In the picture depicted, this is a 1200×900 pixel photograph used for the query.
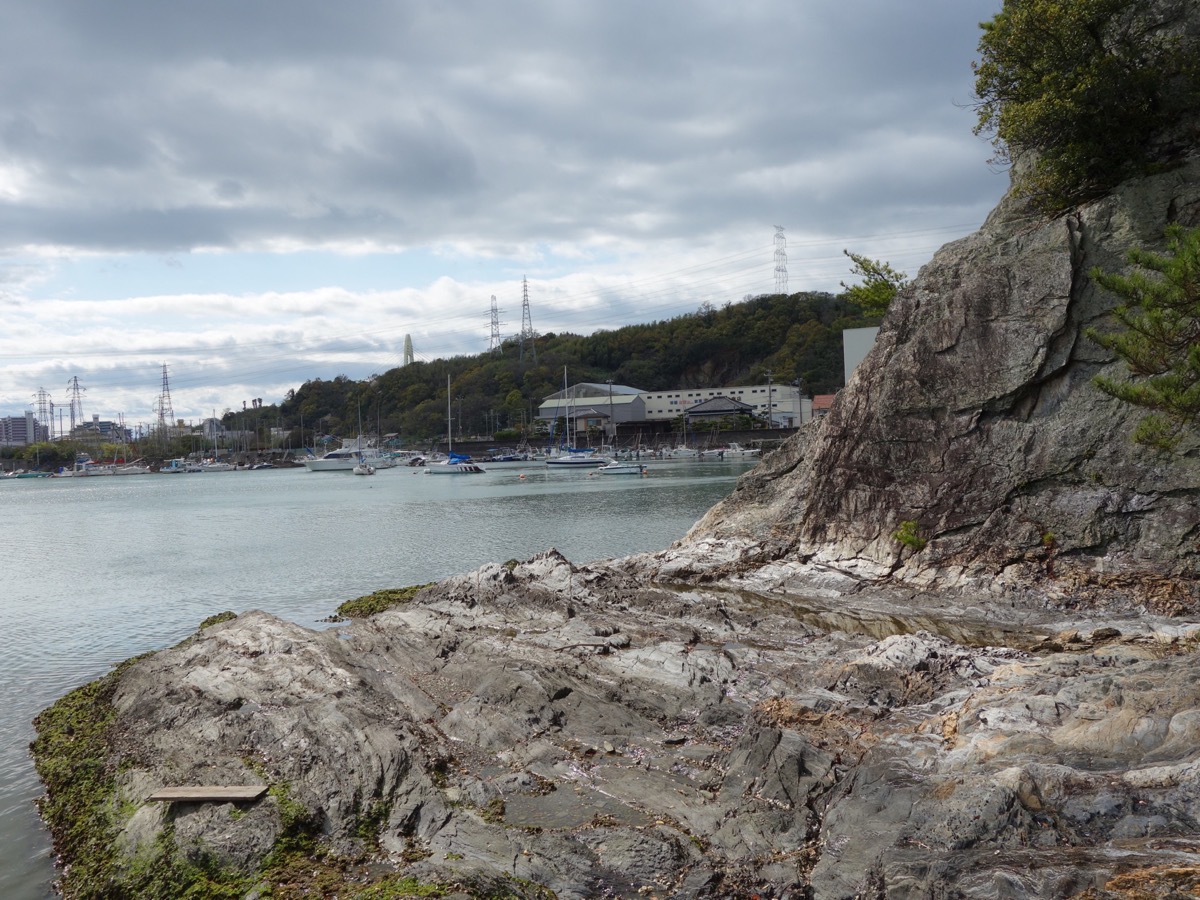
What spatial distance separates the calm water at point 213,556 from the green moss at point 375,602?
0.84 meters

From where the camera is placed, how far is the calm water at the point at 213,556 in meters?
15.5

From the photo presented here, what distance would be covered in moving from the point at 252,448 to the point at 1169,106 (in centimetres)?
17849

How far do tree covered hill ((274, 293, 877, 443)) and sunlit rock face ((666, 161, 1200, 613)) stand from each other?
118690mm

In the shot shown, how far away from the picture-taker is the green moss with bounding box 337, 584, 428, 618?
64.7 feet

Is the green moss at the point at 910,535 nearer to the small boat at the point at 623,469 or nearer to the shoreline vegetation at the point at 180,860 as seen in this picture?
the shoreline vegetation at the point at 180,860

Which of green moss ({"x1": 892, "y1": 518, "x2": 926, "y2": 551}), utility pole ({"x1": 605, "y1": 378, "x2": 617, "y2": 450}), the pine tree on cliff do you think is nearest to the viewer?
the pine tree on cliff

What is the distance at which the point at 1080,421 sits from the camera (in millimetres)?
16750

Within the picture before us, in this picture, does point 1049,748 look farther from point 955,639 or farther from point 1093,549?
point 1093,549

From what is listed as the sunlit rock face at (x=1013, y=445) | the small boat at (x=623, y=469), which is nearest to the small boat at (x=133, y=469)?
the small boat at (x=623, y=469)

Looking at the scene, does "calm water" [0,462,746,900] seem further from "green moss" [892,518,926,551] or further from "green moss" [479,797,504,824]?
"green moss" [892,518,926,551]

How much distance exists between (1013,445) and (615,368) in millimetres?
153693

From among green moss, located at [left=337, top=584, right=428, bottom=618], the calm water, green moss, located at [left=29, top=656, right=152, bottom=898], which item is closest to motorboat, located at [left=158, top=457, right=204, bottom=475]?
Answer: the calm water

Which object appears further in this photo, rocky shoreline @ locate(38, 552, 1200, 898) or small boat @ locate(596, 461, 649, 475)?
small boat @ locate(596, 461, 649, 475)

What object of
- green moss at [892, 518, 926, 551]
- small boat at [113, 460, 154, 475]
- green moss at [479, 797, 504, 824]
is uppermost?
small boat at [113, 460, 154, 475]
